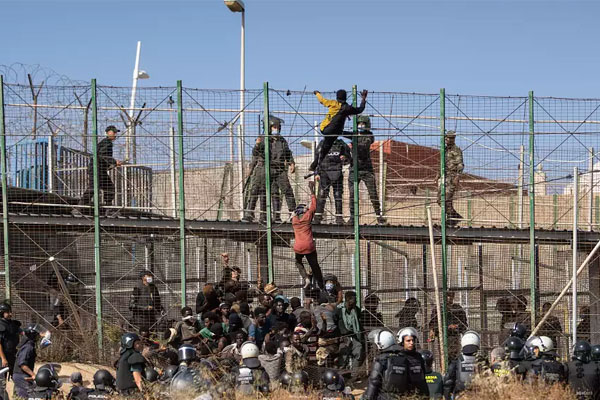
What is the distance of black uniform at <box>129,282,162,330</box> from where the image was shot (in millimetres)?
17672

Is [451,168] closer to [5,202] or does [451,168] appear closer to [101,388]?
[5,202]

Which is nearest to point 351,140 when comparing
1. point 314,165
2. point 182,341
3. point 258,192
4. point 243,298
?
point 314,165

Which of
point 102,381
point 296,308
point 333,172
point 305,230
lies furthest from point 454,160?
point 102,381

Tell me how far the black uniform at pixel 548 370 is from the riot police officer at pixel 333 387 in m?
2.43

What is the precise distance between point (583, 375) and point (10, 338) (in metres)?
8.34

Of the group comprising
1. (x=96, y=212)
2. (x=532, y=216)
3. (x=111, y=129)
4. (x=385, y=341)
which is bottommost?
(x=385, y=341)

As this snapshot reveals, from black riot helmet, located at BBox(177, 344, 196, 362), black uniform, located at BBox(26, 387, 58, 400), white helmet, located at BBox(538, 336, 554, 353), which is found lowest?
black uniform, located at BBox(26, 387, 58, 400)

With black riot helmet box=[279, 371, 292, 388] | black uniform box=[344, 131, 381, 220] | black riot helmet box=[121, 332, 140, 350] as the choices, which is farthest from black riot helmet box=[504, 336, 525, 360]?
black uniform box=[344, 131, 381, 220]

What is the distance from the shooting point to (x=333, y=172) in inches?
710

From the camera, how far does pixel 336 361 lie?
1623 centimetres

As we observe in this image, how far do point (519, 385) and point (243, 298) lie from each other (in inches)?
224

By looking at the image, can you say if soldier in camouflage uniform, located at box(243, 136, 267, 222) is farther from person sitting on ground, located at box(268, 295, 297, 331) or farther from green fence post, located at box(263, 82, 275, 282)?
person sitting on ground, located at box(268, 295, 297, 331)

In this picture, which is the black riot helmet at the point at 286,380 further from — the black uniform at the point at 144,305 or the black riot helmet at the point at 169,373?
the black uniform at the point at 144,305

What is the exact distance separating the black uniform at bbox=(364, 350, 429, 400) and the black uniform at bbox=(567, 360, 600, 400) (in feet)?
8.74
